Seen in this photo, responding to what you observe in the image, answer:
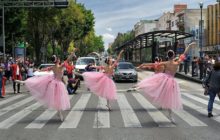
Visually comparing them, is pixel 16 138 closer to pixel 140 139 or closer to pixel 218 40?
pixel 140 139

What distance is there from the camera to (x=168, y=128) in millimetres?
11805

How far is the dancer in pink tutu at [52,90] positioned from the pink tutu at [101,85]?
229 centimetres

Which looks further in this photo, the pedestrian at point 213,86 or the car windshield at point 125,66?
the car windshield at point 125,66

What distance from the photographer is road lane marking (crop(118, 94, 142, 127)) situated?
12.6 metres

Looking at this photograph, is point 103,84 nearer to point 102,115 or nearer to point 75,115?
point 102,115

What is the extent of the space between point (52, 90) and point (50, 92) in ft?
0.26

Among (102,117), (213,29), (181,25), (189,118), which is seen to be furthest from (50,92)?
(181,25)

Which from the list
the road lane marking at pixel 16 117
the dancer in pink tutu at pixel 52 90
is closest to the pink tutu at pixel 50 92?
the dancer in pink tutu at pixel 52 90

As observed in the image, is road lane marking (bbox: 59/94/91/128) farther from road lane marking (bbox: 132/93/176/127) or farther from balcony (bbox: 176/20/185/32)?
balcony (bbox: 176/20/185/32)

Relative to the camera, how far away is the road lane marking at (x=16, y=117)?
1251cm

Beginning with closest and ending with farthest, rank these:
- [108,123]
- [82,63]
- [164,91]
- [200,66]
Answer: [108,123]
[164,91]
[200,66]
[82,63]

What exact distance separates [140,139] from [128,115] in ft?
13.4

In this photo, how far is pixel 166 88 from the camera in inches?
510

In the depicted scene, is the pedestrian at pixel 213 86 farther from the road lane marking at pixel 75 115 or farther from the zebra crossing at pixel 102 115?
the road lane marking at pixel 75 115
